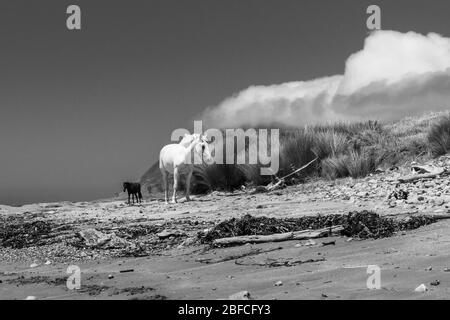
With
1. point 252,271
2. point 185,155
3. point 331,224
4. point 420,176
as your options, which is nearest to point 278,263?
point 252,271

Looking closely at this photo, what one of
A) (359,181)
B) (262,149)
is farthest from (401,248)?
(262,149)

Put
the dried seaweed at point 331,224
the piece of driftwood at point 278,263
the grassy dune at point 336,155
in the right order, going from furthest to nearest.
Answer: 1. the grassy dune at point 336,155
2. the dried seaweed at point 331,224
3. the piece of driftwood at point 278,263

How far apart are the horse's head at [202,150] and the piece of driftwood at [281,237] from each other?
353 inches

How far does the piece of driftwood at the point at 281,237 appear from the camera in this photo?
7039mm

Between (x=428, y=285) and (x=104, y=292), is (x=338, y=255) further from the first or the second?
(x=104, y=292)

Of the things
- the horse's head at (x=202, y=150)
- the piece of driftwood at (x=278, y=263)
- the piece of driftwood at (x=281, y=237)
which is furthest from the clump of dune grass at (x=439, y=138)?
Result: the piece of driftwood at (x=278, y=263)

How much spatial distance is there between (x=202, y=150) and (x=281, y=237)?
31.0ft

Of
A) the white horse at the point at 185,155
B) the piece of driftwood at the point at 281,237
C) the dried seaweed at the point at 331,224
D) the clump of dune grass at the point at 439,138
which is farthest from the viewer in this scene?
the white horse at the point at 185,155

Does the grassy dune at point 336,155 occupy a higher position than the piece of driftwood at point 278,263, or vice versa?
the grassy dune at point 336,155

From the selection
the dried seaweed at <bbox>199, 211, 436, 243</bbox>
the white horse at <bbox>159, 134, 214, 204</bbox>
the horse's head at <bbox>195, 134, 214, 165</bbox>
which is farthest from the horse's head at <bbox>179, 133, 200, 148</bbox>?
the dried seaweed at <bbox>199, 211, 436, 243</bbox>

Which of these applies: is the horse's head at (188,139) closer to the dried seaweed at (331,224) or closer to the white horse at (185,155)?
the white horse at (185,155)

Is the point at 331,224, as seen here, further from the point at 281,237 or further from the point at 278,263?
the point at 278,263

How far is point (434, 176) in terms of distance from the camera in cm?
1246
